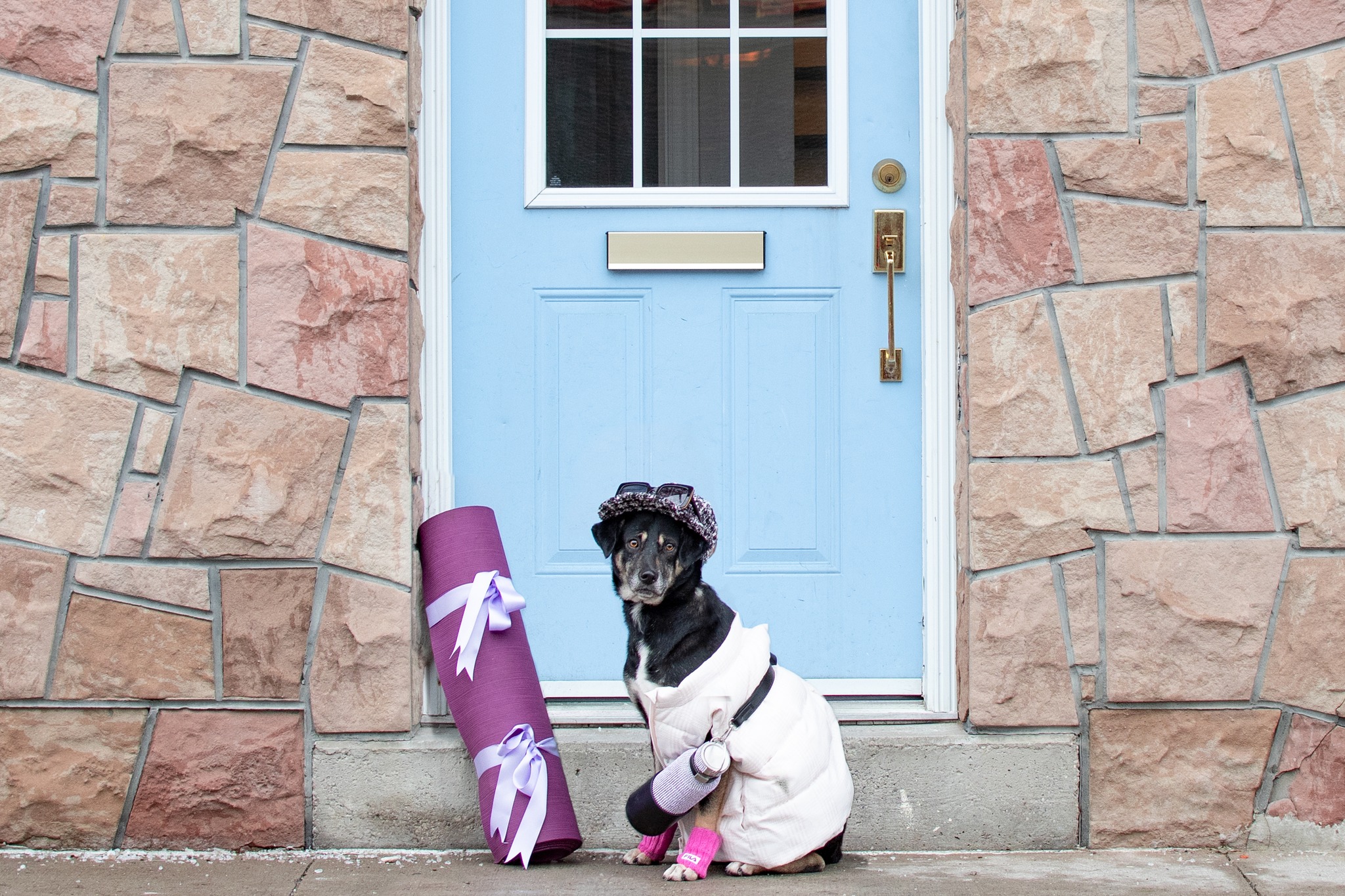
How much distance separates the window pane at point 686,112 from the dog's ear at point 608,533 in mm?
1181

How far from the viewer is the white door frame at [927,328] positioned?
12.3 feet

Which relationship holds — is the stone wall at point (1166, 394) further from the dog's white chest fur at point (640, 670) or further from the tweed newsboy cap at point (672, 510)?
the dog's white chest fur at point (640, 670)

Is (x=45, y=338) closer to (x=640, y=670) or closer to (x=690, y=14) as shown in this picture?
(x=640, y=670)

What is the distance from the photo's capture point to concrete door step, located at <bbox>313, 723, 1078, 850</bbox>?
355cm

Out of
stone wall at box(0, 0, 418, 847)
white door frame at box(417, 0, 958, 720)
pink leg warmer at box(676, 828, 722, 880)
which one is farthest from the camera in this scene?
white door frame at box(417, 0, 958, 720)

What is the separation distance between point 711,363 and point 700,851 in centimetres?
143

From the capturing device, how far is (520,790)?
3326mm

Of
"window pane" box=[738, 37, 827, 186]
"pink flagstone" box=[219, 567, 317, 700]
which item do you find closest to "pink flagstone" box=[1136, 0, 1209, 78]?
"window pane" box=[738, 37, 827, 186]

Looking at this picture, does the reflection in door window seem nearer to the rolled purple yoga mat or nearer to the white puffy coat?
the rolled purple yoga mat

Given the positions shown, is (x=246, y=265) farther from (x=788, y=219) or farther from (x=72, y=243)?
(x=788, y=219)

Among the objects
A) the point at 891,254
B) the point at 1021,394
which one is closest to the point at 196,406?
the point at 891,254

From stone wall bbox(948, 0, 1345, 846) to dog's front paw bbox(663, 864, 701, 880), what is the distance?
0.99 meters

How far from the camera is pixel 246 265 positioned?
352cm

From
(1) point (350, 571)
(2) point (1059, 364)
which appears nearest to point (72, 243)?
(1) point (350, 571)
